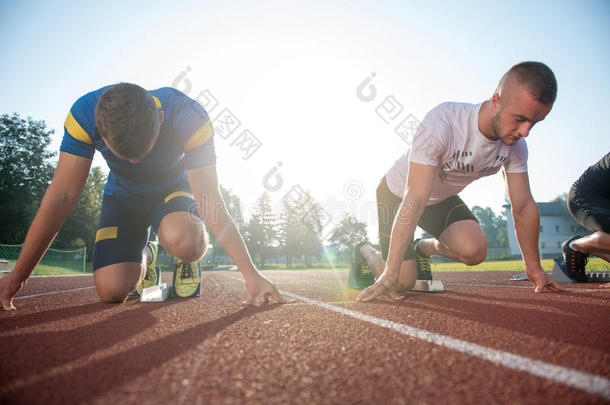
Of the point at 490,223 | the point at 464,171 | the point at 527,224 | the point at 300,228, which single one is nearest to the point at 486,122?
the point at 464,171

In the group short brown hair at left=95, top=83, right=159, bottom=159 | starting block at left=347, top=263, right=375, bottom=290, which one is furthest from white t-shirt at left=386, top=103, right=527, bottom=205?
short brown hair at left=95, top=83, right=159, bottom=159

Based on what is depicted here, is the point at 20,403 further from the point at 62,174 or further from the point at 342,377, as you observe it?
the point at 62,174

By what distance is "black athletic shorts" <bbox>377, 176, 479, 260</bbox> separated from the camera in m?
4.21

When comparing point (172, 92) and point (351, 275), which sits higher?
point (172, 92)

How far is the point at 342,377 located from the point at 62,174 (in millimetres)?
2721

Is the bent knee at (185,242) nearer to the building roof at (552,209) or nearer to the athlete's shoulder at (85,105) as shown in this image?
the athlete's shoulder at (85,105)

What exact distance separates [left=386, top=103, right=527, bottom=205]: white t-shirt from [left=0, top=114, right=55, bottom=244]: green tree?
44.1 meters

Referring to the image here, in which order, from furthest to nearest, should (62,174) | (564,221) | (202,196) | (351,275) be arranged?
1. (564,221)
2. (351,275)
3. (202,196)
4. (62,174)

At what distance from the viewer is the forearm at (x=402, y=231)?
2.96 metres

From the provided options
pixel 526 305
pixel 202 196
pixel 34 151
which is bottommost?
pixel 526 305

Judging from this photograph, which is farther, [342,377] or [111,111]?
[111,111]

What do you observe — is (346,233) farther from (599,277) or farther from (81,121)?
(81,121)

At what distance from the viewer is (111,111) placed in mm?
2230

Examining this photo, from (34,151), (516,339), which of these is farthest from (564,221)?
(34,151)
